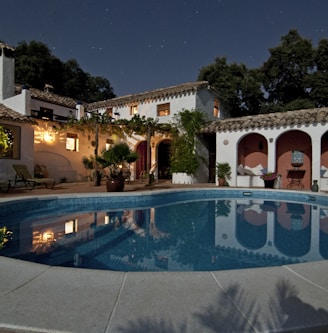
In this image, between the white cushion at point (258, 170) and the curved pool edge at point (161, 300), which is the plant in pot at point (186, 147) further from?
the curved pool edge at point (161, 300)

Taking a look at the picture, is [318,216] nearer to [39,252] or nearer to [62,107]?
[39,252]

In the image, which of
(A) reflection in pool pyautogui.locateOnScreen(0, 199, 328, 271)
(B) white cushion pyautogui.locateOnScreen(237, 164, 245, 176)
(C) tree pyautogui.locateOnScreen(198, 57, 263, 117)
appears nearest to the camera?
(A) reflection in pool pyautogui.locateOnScreen(0, 199, 328, 271)

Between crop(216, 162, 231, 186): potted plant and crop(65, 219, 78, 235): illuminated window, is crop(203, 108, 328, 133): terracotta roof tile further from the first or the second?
crop(65, 219, 78, 235): illuminated window

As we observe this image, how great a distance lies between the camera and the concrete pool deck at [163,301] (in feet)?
5.50

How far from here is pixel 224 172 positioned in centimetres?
1402

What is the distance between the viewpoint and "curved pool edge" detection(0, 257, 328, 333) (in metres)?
1.69

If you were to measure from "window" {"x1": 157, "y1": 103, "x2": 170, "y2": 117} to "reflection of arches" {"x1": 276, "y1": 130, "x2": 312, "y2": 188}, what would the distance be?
788cm

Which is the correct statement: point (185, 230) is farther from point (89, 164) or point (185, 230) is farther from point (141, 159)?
point (141, 159)

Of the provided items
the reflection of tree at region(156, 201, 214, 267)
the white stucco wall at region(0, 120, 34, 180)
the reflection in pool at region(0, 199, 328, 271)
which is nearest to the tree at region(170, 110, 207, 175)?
the reflection of tree at region(156, 201, 214, 267)

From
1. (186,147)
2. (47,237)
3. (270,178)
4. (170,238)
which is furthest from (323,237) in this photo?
(186,147)

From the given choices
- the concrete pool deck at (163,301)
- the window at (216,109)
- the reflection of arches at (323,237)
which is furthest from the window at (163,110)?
the concrete pool deck at (163,301)

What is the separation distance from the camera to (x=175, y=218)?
7.04 metres

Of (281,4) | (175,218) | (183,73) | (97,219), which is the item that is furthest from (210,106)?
(97,219)

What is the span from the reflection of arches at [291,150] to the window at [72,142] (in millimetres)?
13240
